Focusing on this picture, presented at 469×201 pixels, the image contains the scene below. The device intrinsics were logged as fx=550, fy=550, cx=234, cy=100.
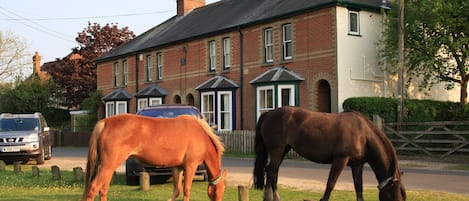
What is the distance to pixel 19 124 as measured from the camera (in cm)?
2262

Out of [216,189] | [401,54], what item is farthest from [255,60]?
[216,189]

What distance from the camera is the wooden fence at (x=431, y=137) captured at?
21.6m

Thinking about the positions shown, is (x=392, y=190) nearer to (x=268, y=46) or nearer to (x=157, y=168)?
(x=157, y=168)

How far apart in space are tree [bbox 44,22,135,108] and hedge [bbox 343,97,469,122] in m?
35.3

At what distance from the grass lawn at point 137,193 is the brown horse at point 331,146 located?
3.63ft

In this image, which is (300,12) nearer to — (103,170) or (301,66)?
(301,66)

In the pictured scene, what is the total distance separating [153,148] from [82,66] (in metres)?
47.7

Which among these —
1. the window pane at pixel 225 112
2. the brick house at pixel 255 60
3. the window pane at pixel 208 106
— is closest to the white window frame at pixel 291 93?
the brick house at pixel 255 60

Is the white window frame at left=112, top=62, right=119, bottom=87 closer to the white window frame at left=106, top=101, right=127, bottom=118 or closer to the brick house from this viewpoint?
the brick house

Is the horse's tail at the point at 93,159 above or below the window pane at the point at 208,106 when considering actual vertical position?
below

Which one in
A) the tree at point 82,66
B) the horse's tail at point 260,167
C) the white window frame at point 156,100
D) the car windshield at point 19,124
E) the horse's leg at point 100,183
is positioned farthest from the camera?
the tree at point 82,66

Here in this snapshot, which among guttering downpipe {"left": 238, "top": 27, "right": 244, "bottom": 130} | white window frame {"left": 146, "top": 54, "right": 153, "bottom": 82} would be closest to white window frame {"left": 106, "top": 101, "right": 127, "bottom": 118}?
white window frame {"left": 146, "top": 54, "right": 153, "bottom": 82}

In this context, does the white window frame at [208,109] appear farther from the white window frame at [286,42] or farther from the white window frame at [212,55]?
the white window frame at [286,42]

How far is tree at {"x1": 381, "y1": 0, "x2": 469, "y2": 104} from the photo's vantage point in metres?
22.6
